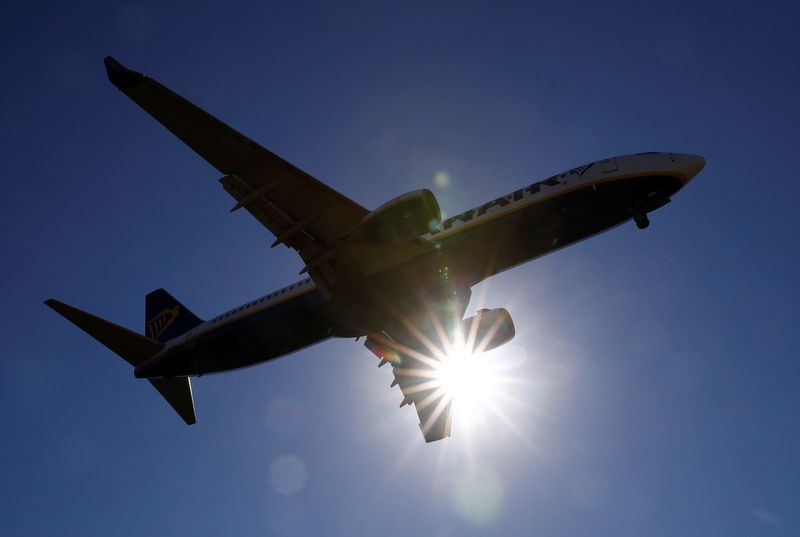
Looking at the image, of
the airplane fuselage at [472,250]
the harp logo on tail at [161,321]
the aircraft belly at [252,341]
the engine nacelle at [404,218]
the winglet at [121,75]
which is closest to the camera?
the winglet at [121,75]

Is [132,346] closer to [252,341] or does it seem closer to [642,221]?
[252,341]

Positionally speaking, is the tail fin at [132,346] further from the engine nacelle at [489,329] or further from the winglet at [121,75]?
the engine nacelle at [489,329]

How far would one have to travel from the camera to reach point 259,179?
24734mm

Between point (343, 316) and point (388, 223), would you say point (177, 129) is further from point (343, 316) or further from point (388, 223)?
point (343, 316)

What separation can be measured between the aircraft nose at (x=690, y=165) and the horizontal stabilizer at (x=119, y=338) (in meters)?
25.0

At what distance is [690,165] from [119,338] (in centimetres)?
2665

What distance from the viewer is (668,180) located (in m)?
25.6

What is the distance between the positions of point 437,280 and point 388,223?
4311 mm

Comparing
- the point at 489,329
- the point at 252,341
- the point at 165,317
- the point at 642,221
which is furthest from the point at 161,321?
the point at 642,221

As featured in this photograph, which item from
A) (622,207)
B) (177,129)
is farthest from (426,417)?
(177,129)

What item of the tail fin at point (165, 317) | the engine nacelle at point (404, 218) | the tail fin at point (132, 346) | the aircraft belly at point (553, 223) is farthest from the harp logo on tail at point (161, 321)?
the aircraft belly at point (553, 223)

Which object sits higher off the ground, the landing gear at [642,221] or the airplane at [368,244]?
the airplane at [368,244]

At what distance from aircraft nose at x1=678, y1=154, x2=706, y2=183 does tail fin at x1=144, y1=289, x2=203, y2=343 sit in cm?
2419

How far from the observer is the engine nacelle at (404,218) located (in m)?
23.8
